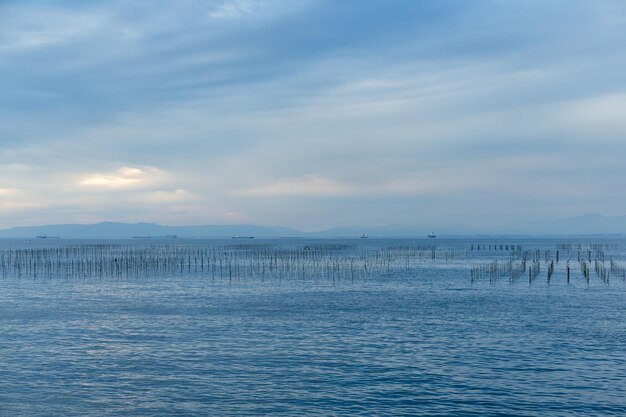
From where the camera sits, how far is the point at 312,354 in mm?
29969

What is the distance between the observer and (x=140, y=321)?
40.7 m

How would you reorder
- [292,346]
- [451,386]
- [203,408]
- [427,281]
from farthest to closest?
1. [427,281]
2. [292,346]
3. [451,386]
4. [203,408]

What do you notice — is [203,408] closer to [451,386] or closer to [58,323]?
[451,386]

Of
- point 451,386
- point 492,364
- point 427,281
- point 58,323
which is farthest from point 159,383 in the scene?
point 427,281

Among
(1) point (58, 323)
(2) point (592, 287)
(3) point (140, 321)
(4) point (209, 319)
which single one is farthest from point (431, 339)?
(2) point (592, 287)

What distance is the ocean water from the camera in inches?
892

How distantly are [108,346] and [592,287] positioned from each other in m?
49.0

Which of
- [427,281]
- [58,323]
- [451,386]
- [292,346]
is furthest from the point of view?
[427,281]

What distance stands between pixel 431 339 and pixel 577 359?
746 cm

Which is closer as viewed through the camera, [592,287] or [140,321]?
[140,321]

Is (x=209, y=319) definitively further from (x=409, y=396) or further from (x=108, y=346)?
(x=409, y=396)

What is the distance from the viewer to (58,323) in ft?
131

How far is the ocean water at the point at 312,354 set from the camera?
22.7 meters

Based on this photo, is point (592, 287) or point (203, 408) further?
point (592, 287)
